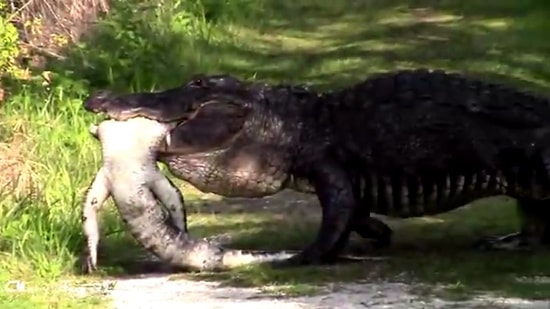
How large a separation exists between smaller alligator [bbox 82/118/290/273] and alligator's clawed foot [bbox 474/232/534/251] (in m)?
1.05

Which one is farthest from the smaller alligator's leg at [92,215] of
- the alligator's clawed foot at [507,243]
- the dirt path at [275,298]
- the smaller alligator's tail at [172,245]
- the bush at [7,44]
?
the bush at [7,44]

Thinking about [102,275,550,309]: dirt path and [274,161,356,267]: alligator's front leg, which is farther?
[274,161,356,267]: alligator's front leg

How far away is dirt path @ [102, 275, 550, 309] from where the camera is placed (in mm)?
6449

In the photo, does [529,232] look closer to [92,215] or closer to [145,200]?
[145,200]

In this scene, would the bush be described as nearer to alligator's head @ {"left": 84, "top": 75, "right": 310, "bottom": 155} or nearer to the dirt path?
alligator's head @ {"left": 84, "top": 75, "right": 310, "bottom": 155}

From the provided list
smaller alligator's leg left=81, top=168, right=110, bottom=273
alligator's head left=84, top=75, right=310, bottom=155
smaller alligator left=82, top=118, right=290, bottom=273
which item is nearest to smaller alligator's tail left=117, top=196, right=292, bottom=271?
smaller alligator left=82, top=118, right=290, bottom=273

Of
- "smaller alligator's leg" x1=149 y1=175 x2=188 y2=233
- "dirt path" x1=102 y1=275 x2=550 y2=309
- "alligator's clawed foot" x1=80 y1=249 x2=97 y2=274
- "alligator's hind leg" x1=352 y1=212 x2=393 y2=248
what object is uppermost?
"smaller alligator's leg" x1=149 y1=175 x2=188 y2=233

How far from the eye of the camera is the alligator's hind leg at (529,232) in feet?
25.7

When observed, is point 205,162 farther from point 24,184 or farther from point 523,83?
point 523,83

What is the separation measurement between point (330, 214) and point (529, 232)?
1.07 m

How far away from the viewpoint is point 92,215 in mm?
7508

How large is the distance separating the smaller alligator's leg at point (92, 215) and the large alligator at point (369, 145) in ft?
1.08

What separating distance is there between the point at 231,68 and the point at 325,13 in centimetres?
432

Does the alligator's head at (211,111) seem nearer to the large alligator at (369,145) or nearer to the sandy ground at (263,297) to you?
the large alligator at (369,145)
